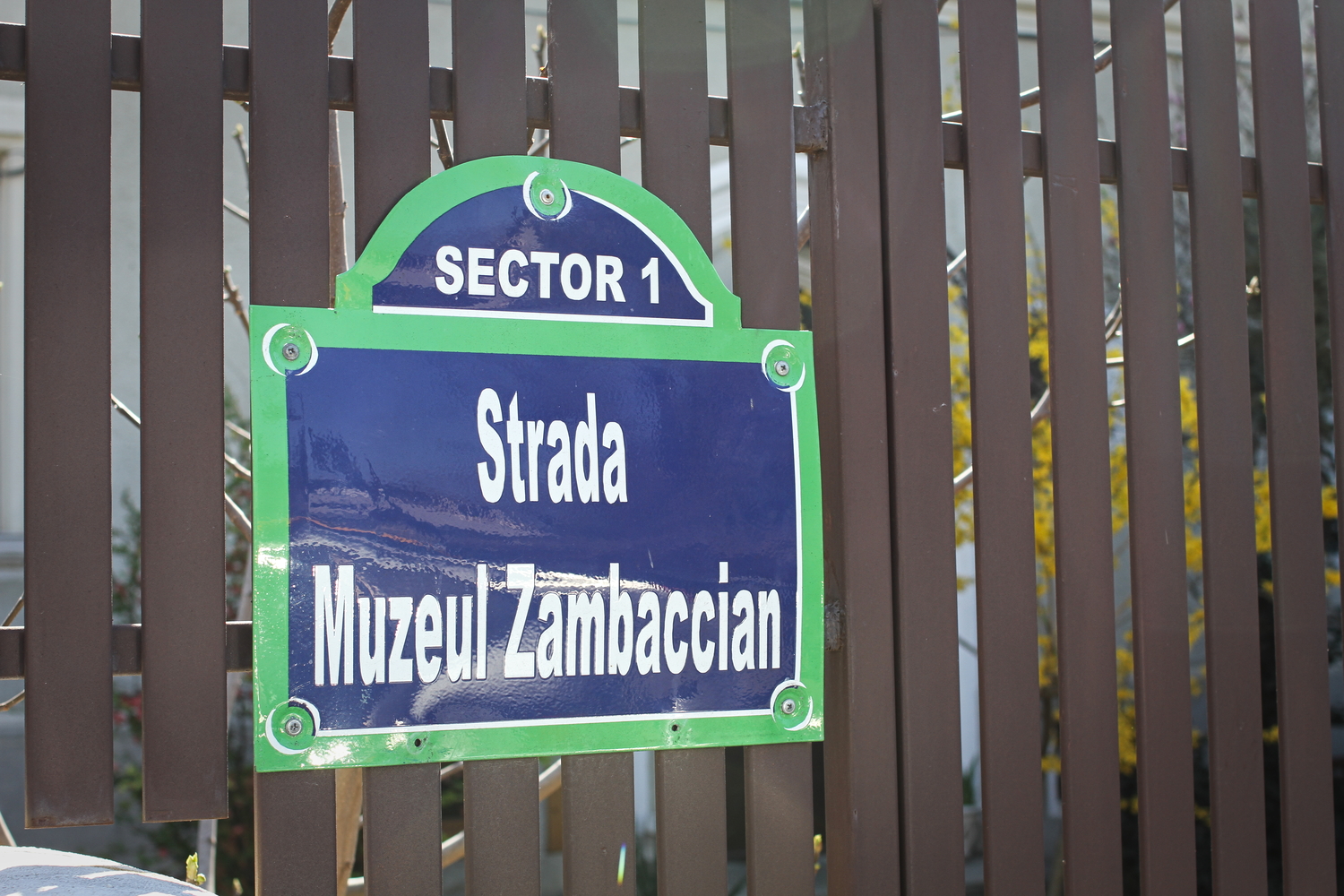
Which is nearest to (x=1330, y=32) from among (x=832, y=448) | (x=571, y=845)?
(x=832, y=448)

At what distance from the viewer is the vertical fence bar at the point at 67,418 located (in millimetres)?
1532

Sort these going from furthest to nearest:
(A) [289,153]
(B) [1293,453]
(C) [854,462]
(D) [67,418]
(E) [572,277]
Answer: (B) [1293,453], (C) [854,462], (E) [572,277], (A) [289,153], (D) [67,418]

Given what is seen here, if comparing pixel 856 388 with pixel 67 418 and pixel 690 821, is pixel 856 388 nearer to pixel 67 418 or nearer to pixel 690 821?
pixel 690 821

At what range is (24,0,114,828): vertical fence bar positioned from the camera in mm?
1532

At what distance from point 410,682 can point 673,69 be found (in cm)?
107

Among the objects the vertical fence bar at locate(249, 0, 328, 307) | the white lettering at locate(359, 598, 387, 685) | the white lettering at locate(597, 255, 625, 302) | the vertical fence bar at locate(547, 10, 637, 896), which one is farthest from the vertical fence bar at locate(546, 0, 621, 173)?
the white lettering at locate(359, 598, 387, 685)

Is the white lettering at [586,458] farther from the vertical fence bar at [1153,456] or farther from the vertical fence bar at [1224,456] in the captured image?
the vertical fence bar at [1224,456]

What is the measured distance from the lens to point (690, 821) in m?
1.78

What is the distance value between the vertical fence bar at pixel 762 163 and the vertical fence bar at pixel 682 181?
0.06 metres

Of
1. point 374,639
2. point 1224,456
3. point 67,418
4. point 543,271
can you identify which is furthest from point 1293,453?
point 67,418

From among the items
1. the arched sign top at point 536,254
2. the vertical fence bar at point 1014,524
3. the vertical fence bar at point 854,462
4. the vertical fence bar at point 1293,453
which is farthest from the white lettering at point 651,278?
the vertical fence bar at point 1293,453

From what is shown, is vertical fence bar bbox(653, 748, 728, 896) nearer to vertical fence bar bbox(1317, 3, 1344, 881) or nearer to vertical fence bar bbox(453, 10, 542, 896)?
vertical fence bar bbox(453, 10, 542, 896)

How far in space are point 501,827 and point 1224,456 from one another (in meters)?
1.49

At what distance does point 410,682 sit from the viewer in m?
1.64
